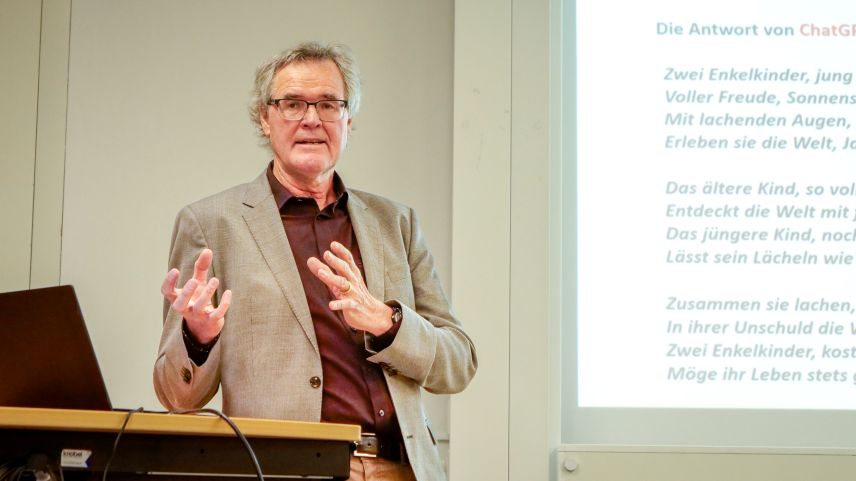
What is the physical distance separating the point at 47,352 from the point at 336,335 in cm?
66

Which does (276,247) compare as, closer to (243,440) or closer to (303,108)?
(303,108)

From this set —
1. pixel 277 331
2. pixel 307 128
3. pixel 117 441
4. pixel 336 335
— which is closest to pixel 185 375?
pixel 277 331

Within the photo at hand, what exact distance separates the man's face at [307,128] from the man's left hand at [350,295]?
0.40 metres

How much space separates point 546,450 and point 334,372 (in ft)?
4.55

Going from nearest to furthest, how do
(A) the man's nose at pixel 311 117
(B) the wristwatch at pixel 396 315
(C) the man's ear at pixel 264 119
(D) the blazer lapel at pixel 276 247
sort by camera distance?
(B) the wristwatch at pixel 396 315, (D) the blazer lapel at pixel 276 247, (A) the man's nose at pixel 311 117, (C) the man's ear at pixel 264 119

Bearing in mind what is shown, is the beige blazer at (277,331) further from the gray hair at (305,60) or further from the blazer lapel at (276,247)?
the gray hair at (305,60)

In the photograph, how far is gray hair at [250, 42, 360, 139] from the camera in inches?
97.7

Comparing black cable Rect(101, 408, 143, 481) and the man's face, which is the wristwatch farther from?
black cable Rect(101, 408, 143, 481)

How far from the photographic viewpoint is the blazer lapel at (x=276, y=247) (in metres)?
2.20

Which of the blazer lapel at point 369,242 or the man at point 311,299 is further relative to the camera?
the blazer lapel at point 369,242

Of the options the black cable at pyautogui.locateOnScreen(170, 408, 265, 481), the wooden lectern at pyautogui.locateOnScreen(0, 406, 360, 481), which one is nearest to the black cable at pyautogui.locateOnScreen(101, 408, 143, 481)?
the wooden lectern at pyautogui.locateOnScreen(0, 406, 360, 481)

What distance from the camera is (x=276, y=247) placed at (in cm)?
228

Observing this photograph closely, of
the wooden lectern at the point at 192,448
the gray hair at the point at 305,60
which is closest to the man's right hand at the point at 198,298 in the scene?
the wooden lectern at the point at 192,448

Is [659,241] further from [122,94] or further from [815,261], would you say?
[122,94]
